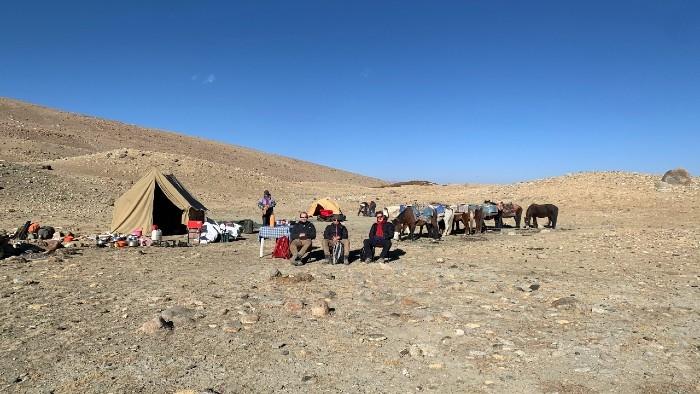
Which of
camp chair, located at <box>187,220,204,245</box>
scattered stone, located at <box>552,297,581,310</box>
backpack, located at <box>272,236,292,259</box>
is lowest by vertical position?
scattered stone, located at <box>552,297,581,310</box>

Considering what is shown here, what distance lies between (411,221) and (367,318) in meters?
8.70

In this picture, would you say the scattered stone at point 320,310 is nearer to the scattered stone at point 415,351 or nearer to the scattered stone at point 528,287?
the scattered stone at point 415,351

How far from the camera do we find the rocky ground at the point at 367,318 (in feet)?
17.5

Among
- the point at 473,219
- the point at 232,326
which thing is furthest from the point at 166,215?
the point at 232,326

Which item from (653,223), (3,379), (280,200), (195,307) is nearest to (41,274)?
(195,307)

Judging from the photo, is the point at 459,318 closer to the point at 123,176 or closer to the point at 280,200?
the point at 280,200

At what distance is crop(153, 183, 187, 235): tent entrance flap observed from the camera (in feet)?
55.7

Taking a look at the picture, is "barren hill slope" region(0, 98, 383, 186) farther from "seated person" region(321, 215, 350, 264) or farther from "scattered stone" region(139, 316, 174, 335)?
"scattered stone" region(139, 316, 174, 335)

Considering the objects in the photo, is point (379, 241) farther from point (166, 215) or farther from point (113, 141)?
point (113, 141)

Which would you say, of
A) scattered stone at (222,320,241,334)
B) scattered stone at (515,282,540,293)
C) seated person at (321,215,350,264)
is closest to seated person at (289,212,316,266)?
seated person at (321,215,350,264)

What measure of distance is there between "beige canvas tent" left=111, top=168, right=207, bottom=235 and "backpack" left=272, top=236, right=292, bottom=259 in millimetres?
5306

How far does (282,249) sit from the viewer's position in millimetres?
12602

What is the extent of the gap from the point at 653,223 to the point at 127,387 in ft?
70.8

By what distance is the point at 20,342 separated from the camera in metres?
6.13
